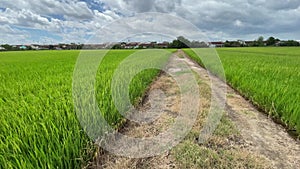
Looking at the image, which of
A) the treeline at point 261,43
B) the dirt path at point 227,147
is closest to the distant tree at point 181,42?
the dirt path at point 227,147

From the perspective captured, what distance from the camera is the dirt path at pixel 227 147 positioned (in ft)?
7.18

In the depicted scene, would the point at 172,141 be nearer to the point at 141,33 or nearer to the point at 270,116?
the point at 270,116

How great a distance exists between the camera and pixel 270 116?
3564 millimetres

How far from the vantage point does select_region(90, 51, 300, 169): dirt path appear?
2188 millimetres

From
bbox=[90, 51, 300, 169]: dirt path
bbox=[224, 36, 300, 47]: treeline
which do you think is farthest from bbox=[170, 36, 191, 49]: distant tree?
bbox=[224, 36, 300, 47]: treeline

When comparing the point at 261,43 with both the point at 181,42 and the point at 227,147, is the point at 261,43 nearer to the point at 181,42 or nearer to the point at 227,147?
the point at 181,42

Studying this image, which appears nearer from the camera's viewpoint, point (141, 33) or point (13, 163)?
point (13, 163)

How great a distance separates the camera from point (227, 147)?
2.49 meters

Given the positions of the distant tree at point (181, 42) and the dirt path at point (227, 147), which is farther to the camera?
the distant tree at point (181, 42)

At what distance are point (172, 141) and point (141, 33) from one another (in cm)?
302

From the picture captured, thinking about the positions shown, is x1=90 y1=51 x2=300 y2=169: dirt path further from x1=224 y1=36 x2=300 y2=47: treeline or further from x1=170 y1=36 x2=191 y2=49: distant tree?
x1=224 y1=36 x2=300 y2=47: treeline

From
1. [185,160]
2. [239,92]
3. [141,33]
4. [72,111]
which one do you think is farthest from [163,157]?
[239,92]

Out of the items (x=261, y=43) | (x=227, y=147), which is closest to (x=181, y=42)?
(x=227, y=147)

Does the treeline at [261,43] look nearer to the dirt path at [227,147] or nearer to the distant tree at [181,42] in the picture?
the distant tree at [181,42]
